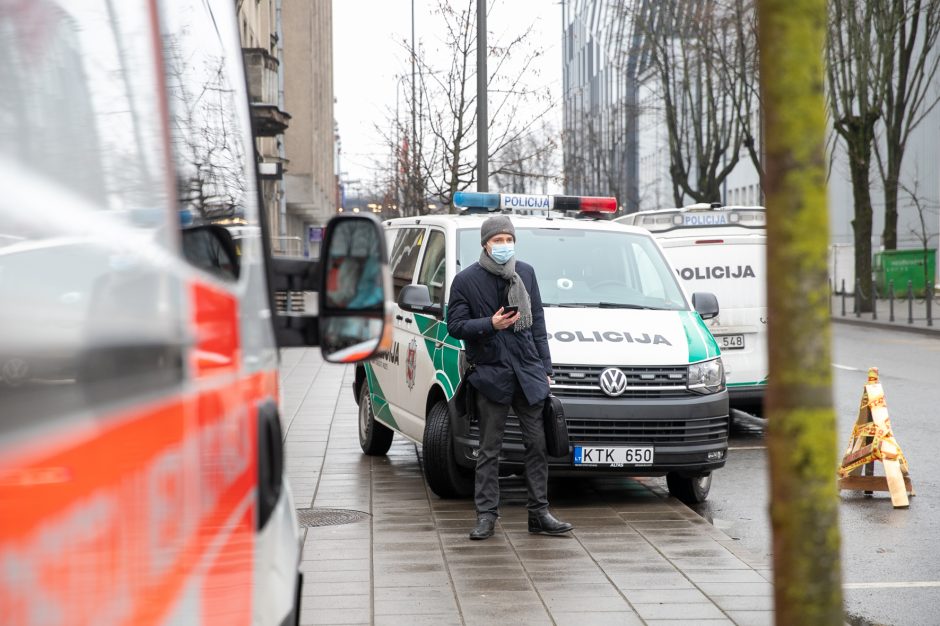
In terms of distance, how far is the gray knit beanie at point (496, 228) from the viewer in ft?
26.1

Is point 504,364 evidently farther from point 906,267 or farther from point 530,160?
point 906,267

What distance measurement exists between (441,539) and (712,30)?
112 feet

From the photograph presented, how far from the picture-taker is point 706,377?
29.2ft

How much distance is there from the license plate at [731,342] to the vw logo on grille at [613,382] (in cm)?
458

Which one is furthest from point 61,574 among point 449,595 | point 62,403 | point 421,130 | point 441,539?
point 421,130

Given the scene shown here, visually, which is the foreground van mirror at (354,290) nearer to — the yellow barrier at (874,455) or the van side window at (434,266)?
the van side window at (434,266)

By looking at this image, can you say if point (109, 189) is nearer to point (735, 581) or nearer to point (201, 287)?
point (201, 287)

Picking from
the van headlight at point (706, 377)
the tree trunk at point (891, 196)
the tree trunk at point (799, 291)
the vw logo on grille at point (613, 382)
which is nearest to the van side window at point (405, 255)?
the vw logo on grille at point (613, 382)

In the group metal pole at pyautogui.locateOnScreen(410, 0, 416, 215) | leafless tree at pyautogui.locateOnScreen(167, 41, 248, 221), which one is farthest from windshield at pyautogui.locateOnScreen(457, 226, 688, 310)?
metal pole at pyautogui.locateOnScreen(410, 0, 416, 215)

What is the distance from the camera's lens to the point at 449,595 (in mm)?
6309

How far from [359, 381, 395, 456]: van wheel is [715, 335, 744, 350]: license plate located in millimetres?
3442

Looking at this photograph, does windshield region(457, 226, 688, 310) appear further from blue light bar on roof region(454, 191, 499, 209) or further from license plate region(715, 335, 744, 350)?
license plate region(715, 335, 744, 350)

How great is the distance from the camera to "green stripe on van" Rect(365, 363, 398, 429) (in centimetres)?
1068

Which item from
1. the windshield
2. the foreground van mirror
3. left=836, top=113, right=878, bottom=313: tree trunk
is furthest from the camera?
left=836, top=113, right=878, bottom=313: tree trunk
